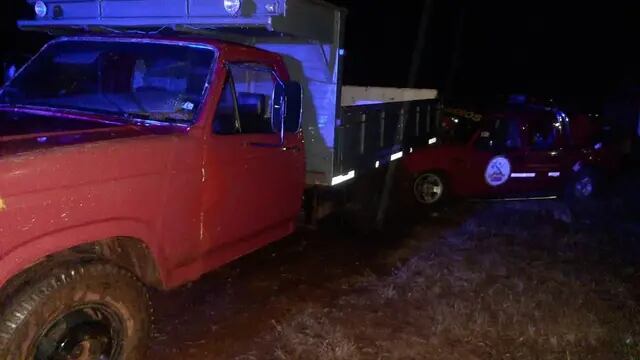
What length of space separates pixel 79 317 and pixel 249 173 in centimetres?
171

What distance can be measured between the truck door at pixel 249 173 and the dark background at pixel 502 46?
20.0 m

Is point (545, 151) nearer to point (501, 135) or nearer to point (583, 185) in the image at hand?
point (501, 135)

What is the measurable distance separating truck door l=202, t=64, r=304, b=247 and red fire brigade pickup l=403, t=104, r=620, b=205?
13.6ft

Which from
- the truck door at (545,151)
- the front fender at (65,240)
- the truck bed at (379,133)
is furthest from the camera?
the truck door at (545,151)

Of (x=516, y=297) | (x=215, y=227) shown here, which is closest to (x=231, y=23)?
(x=215, y=227)

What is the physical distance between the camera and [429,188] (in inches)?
373

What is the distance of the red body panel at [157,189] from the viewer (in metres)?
2.99

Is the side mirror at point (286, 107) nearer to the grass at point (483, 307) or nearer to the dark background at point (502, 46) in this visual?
the grass at point (483, 307)

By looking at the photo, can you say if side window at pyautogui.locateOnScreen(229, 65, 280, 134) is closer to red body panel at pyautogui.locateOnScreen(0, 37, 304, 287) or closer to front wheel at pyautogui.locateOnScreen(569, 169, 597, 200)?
red body panel at pyautogui.locateOnScreen(0, 37, 304, 287)

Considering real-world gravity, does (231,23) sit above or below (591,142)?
above

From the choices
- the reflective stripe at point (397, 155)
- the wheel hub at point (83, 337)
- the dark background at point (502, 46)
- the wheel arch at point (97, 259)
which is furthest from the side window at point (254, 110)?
the dark background at point (502, 46)

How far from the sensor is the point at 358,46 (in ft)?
85.8

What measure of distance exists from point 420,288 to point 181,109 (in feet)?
9.55

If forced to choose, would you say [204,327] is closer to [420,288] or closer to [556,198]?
[420,288]
